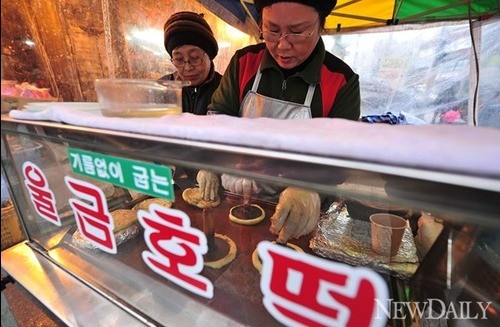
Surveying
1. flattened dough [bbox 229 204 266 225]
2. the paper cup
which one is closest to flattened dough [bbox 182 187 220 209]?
flattened dough [bbox 229 204 266 225]

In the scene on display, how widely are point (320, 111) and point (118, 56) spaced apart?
188 centimetres

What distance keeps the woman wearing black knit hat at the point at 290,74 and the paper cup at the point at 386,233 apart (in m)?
0.77

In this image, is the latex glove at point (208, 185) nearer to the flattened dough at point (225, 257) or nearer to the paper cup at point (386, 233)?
the flattened dough at point (225, 257)

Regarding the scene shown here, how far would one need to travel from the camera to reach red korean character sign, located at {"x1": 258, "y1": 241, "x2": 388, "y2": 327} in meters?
0.38

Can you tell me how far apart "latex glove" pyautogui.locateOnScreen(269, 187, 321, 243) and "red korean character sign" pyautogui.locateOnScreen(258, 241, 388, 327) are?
0.22 meters

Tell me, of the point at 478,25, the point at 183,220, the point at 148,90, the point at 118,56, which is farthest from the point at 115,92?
the point at 478,25

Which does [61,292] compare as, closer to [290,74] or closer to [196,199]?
[196,199]

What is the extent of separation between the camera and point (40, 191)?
0.80 meters

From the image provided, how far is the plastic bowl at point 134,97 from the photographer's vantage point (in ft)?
1.95

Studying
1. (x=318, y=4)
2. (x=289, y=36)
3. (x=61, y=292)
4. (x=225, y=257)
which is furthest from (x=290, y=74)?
(x=61, y=292)

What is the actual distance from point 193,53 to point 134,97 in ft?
4.89

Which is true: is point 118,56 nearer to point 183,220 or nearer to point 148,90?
point 148,90

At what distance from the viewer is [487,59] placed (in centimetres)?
329

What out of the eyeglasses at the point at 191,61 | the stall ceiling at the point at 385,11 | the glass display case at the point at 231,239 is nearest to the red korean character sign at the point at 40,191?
the glass display case at the point at 231,239
